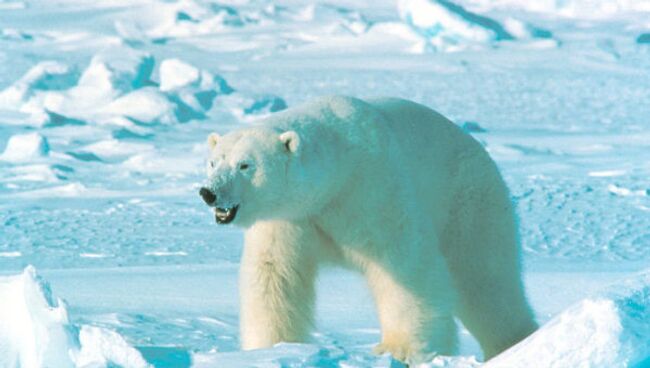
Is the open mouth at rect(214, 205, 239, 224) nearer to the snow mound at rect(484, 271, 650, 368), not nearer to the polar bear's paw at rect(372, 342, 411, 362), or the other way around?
the polar bear's paw at rect(372, 342, 411, 362)

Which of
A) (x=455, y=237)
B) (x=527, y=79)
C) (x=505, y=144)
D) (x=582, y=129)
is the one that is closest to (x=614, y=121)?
(x=582, y=129)

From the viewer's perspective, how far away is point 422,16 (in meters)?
14.6

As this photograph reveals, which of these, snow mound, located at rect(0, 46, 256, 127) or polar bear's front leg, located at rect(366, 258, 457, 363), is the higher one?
polar bear's front leg, located at rect(366, 258, 457, 363)

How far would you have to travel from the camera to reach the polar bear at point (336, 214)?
2.68m

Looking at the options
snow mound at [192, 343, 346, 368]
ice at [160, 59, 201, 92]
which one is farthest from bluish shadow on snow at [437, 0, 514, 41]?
snow mound at [192, 343, 346, 368]

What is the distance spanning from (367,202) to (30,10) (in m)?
20.4

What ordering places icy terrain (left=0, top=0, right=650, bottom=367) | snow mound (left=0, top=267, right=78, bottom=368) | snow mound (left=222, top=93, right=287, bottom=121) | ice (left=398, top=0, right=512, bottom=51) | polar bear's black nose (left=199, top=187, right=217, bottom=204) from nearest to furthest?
1. snow mound (left=0, top=267, right=78, bottom=368)
2. polar bear's black nose (left=199, top=187, right=217, bottom=204)
3. icy terrain (left=0, top=0, right=650, bottom=367)
4. snow mound (left=222, top=93, right=287, bottom=121)
5. ice (left=398, top=0, right=512, bottom=51)

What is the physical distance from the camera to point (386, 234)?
111 inches

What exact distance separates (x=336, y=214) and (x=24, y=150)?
6.62 m

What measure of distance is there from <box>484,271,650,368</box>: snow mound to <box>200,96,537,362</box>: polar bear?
0.95m

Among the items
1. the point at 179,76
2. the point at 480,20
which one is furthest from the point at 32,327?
the point at 480,20

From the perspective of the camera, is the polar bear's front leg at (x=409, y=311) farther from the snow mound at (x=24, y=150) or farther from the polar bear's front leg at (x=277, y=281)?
the snow mound at (x=24, y=150)

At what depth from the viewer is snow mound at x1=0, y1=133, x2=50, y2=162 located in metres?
8.79

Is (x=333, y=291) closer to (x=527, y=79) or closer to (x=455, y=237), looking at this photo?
(x=455, y=237)
